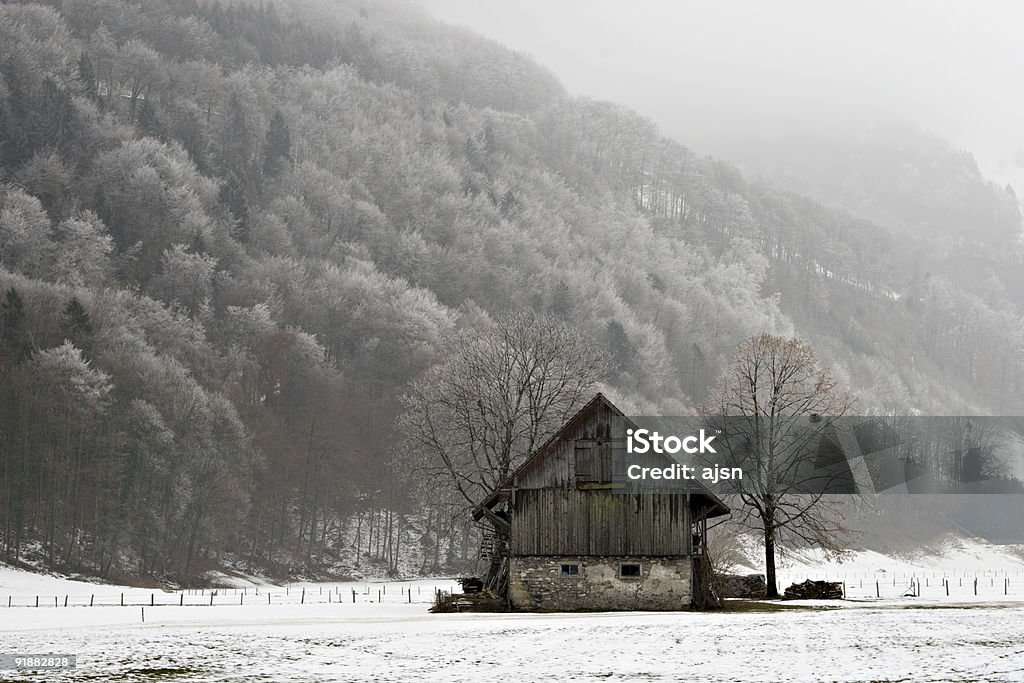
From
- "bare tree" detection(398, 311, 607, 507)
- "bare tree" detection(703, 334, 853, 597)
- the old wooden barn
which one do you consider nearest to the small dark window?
the old wooden barn

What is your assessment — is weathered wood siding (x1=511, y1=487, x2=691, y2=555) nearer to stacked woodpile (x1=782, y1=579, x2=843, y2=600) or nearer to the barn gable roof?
the barn gable roof

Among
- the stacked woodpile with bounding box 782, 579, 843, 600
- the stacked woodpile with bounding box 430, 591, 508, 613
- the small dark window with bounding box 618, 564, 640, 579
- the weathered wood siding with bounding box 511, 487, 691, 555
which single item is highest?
the weathered wood siding with bounding box 511, 487, 691, 555

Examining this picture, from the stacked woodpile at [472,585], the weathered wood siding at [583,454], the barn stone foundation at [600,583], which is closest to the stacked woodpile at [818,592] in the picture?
the barn stone foundation at [600,583]

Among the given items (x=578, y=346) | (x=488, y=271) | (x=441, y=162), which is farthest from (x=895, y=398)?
(x=578, y=346)

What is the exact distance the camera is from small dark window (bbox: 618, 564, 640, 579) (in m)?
43.8

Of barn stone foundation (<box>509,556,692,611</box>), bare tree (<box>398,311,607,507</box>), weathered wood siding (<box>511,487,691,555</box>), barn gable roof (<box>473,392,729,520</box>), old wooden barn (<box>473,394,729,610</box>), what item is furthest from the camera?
bare tree (<box>398,311,607,507</box>)

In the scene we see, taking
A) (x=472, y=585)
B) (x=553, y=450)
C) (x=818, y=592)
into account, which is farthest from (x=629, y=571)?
(x=818, y=592)

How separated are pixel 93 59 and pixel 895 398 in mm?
138360

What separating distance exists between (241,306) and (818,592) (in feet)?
285

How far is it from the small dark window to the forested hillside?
719 inches

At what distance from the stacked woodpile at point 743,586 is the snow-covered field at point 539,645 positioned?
10.7 m

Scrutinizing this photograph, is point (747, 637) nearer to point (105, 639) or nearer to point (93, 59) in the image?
point (105, 639)

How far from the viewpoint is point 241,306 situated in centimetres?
12306

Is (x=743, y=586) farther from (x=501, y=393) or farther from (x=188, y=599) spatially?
(x=188, y=599)
